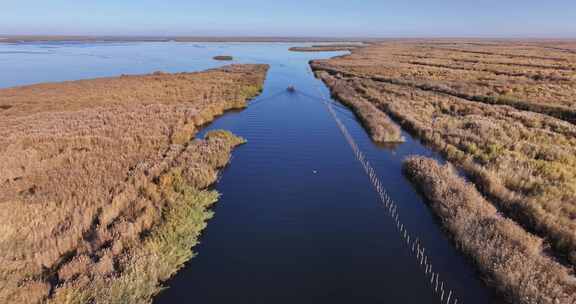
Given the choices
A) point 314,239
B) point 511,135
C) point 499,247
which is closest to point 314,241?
point 314,239

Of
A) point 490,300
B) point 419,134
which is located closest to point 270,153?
point 419,134

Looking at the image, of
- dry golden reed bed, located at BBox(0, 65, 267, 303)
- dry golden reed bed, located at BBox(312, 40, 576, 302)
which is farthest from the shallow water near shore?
dry golden reed bed, located at BBox(312, 40, 576, 302)

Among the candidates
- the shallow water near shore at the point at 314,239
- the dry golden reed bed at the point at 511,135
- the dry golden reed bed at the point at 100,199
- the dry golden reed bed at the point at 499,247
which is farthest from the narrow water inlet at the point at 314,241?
the dry golden reed bed at the point at 511,135

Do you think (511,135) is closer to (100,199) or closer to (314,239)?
(314,239)

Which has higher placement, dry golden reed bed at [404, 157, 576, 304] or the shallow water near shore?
dry golden reed bed at [404, 157, 576, 304]

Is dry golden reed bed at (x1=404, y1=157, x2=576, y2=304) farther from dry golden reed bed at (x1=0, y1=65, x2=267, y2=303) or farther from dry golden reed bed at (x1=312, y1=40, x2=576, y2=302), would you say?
dry golden reed bed at (x1=0, y1=65, x2=267, y2=303)

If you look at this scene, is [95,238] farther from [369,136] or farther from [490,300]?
[369,136]

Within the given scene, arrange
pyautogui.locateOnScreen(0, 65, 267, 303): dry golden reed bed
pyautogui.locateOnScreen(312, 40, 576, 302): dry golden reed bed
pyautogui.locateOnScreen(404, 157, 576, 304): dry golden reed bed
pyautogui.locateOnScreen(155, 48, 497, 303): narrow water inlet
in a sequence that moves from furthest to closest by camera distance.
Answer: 1. pyautogui.locateOnScreen(312, 40, 576, 302): dry golden reed bed
2. pyautogui.locateOnScreen(155, 48, 497, 303): narrow water inlet
3. pyautogui.locateOnScreen(0, 65, 267, 303): dry golden reed bed
4. pyautogui.locateOnScreen(404, 157, 576, 304): dry golden reed bed
